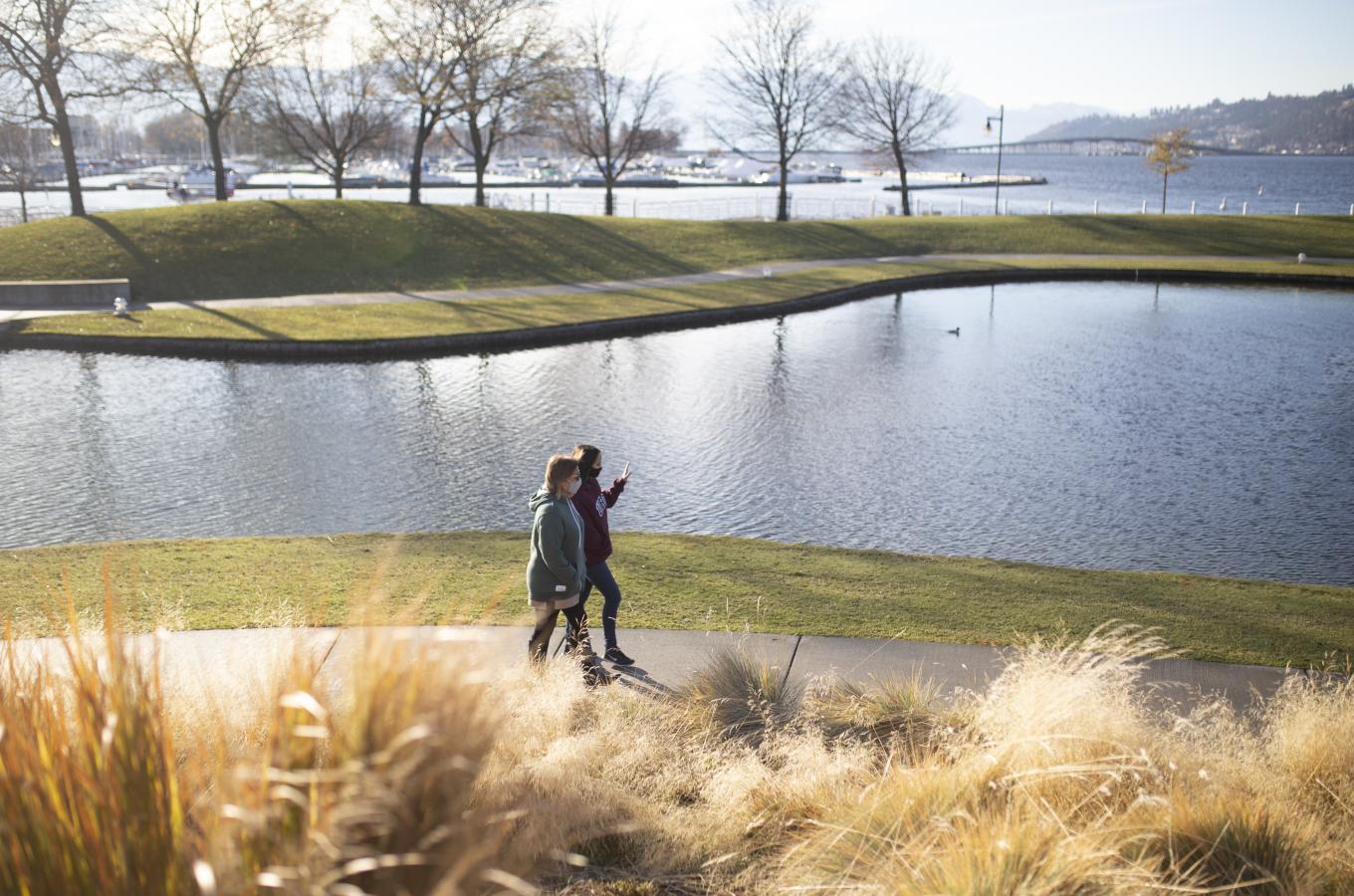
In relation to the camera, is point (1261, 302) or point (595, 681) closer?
point (595, 681)

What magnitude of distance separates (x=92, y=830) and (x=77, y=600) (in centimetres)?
725

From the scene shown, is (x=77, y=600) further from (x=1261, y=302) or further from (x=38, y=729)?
(x=1261, y=302)

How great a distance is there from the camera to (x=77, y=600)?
9.48 meters

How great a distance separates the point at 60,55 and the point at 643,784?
3954cm

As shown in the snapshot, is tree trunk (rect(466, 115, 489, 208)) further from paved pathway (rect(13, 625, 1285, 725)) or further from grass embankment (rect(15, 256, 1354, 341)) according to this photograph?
paved pathway (rect(13, 625, 1285, 725))

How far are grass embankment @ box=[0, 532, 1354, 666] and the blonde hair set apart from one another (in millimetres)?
1464

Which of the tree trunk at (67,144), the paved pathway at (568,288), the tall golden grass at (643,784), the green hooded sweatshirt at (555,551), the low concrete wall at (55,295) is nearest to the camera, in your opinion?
the tall golden grass at (643,784)

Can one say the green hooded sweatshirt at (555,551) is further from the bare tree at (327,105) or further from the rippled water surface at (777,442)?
the bare tree at (327,105)

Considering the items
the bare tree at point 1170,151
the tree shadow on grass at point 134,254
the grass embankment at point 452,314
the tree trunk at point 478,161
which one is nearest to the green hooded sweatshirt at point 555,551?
the grass embankment at point 452,314

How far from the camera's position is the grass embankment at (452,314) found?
2483cm

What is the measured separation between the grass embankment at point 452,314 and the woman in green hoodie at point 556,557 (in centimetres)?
1760

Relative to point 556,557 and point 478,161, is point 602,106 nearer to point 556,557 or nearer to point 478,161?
point 478,161

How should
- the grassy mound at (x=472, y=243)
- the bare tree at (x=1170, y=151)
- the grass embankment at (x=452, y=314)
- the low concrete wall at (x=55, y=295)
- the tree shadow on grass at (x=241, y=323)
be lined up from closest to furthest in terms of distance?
the tree shadow on grass at (x=241, y=323)
the grass embankment at (x=452, y=314)
the low concrete wall at (x=55, y=295)
the grassy mound at (x=472, y=243)
the bare tree at (x=1170, y=151)

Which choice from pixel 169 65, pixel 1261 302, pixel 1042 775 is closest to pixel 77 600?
pixel 1042 775
